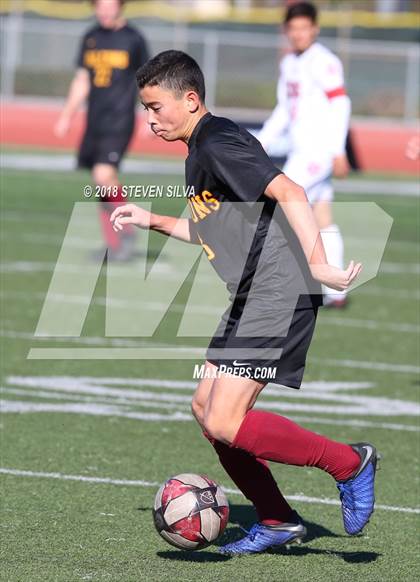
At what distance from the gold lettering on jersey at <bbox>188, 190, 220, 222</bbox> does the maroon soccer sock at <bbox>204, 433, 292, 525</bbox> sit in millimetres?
881

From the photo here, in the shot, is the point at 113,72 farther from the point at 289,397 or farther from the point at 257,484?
the point at 257,484

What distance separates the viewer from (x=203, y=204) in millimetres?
5031

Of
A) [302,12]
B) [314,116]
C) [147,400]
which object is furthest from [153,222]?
[314,116]

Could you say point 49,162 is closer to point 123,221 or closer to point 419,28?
point 419,28

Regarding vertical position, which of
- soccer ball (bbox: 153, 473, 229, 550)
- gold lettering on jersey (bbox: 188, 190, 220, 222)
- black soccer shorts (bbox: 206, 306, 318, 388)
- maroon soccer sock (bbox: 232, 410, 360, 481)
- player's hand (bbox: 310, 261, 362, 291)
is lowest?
soccer ball (bbox: 153, 473, 229, 550)

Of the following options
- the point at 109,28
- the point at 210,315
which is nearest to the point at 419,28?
the point at 109,28

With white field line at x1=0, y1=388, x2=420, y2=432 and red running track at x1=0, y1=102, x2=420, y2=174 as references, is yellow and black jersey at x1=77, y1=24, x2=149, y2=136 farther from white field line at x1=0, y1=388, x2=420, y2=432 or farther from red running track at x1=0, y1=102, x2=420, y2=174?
red running track at x1=0, y1=102, x2=420, y2=174

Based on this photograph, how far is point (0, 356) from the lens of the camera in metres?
8.92

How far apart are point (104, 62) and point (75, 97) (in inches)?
17.5

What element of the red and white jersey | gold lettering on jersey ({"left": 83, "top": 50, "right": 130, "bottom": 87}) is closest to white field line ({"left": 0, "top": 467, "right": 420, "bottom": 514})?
the red and white jersey

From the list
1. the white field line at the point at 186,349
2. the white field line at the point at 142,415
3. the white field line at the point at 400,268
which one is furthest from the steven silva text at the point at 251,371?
the white field line at the point at 400,268

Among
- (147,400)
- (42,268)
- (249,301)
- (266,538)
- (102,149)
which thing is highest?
(249,301)

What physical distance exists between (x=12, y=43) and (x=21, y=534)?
89.0 ft

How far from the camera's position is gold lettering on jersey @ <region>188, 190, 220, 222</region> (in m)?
5.00
